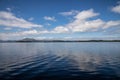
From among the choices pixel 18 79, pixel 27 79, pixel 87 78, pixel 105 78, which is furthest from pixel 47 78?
pixel 105 78

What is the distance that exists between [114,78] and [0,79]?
13.9 m

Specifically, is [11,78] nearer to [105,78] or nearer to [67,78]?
[67,78]

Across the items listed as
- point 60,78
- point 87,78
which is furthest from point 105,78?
point 60,78

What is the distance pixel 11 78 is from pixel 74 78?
773cm

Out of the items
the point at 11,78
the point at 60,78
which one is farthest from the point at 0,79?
the point at 60,78

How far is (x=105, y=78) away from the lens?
17.4m

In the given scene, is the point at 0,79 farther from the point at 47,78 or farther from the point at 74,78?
the point at 74,78

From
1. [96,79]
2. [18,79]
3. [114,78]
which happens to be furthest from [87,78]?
[18,79]

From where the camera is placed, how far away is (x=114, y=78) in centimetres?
1723

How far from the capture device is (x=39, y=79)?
54.6ft

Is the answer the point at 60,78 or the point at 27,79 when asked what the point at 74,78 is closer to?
the point at 60,78

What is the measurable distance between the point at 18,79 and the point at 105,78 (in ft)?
34.9

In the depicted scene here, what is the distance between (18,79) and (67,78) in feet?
19.5

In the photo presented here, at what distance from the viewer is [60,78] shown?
17469 mm
